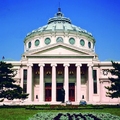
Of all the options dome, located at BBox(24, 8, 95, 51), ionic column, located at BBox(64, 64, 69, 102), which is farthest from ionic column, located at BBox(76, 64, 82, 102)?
dome, located at BBox(24, 8, 95, 51)

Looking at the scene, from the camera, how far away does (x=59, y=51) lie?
2499 inches

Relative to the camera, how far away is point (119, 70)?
46.8 meters

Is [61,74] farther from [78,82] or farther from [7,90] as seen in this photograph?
[7,90]

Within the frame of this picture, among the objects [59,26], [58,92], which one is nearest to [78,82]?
[58,92]

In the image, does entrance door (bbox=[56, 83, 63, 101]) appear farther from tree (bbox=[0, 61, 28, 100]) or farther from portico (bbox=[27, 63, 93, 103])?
tree (bbox=[0, 61, 28, 100])

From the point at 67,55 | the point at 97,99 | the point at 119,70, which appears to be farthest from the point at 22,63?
the point at 119,70

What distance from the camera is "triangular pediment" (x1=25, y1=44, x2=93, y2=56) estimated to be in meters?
62.8

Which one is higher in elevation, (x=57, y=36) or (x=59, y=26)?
(x=59, y=26)

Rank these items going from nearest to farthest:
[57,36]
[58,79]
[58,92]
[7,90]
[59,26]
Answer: [7,90], [58,92], [58,79], [57,36], [59,26]

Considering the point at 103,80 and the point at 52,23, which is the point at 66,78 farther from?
the point at 52,23

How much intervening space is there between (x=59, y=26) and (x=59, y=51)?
20.9 metres

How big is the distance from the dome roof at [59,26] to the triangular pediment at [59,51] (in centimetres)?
1635

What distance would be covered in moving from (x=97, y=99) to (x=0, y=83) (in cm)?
3037

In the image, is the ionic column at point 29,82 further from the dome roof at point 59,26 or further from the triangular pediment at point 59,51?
the dome roof at point 59,26
